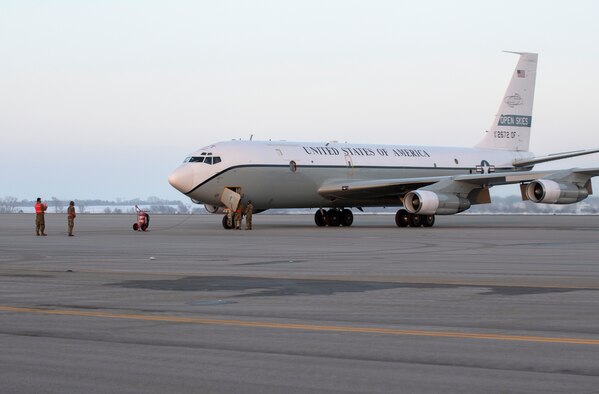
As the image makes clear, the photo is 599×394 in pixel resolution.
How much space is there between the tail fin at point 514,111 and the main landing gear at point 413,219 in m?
11.1

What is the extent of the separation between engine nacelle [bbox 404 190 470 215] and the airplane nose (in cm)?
961

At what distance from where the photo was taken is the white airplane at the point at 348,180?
4422cm

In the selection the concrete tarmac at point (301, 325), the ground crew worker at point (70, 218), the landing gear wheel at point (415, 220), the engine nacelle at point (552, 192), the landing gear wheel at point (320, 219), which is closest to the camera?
the concrete tarmac at point (301, 325)

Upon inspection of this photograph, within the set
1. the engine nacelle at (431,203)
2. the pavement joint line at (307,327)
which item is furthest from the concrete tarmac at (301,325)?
the engine nacelle at (431,203)

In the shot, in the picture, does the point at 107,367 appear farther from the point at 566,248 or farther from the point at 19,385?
the point at 566,248

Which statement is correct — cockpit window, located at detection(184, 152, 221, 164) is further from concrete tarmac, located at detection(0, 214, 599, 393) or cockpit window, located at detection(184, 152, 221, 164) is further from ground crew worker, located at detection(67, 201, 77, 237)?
concrete tarmac, located at detection(0, 214, 599, 393)

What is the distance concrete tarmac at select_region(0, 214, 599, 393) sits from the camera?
8484 mm

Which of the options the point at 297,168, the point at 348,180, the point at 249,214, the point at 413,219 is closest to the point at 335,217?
the point at 348,180

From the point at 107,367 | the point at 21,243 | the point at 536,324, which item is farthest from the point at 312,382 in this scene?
the point at 21,243

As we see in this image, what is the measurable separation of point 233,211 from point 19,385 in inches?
1409

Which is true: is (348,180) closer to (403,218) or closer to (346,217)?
(346,217)

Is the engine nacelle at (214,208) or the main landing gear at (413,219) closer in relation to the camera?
the engine nacelle at (214,208)

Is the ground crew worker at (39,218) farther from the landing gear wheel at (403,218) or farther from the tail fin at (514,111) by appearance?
the tail fin at (514,111)

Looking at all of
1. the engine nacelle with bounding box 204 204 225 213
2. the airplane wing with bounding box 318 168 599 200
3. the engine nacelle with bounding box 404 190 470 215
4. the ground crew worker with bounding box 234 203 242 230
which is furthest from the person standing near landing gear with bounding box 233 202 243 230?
the engine nacelle with bounding box 404 190 470 215
